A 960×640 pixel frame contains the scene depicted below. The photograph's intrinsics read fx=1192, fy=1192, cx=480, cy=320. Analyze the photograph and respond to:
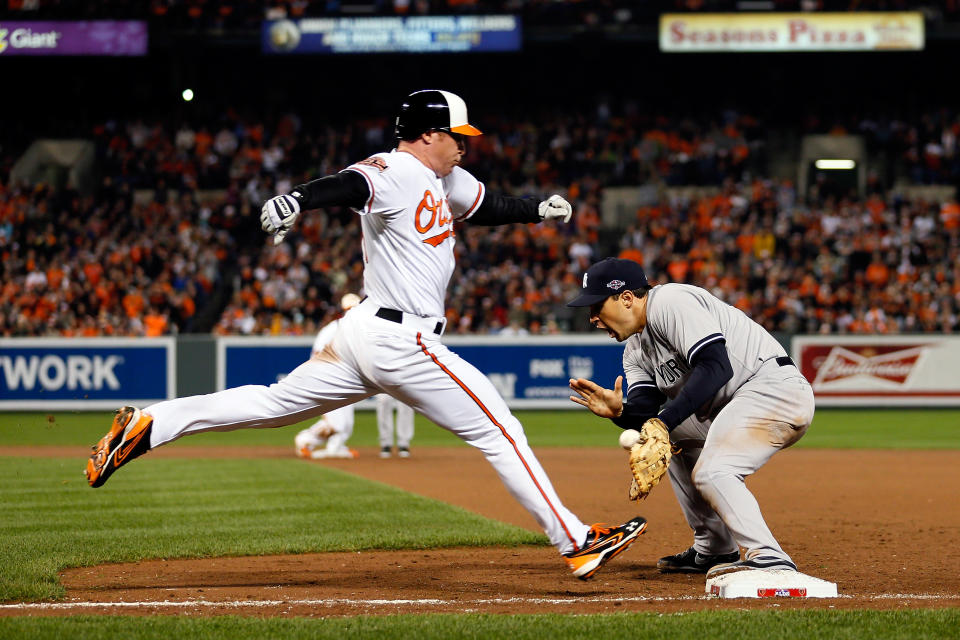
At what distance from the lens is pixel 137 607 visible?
520 centimetres

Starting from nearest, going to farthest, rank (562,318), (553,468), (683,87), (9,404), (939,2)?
(553,468), (9,404), (562,318), (939,2), (683,87)

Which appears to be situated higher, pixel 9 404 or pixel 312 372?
pixel 312 372

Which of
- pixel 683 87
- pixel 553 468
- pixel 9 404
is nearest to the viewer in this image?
pixel 553 468

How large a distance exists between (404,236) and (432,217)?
171 mm

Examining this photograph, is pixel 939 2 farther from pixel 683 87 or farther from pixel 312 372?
pixel 312 372

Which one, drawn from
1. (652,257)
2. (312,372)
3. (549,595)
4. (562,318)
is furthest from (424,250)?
(652,257)

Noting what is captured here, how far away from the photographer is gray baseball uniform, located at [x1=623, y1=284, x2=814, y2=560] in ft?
17.8

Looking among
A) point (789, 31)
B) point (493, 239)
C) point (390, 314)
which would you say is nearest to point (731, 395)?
point (390, 314)

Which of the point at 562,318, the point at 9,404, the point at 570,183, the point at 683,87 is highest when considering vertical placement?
the point at 683,87

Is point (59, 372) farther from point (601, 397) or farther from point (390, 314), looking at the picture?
point (601, 397)

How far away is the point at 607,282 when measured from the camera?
18.4 ft

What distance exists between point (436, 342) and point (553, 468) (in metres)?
7.63

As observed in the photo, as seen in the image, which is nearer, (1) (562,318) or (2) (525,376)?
(2) (525,376)

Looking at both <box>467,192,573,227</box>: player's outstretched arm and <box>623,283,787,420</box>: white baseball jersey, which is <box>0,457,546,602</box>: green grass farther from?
<box>467,192,573,227</box>: player's outstretched arm
